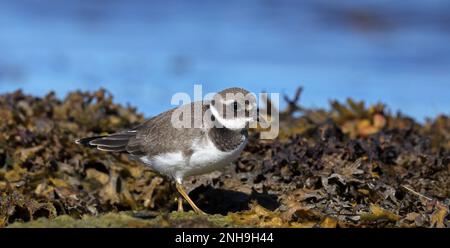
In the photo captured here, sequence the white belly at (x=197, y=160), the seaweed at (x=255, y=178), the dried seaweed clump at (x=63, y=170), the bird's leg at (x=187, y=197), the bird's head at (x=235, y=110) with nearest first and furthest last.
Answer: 1. the seaweed at (x=255, y=178)
2. the white belly at (x=197, y=160)
3. the bird's head at (x=235, y=110)
4. the bird's leg at (x=187, y=197)
5. the dried seaweed clump at (x=63, y=170)

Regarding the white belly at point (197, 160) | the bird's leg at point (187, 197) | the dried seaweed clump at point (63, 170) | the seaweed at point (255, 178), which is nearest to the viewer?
the seaweed at point (255, 178)

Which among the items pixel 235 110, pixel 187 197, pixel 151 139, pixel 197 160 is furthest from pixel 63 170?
pixel 235 110

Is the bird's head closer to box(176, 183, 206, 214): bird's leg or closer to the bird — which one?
the bird

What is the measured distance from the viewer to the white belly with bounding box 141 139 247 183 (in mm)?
6543

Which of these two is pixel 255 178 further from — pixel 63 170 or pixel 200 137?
pixel 63 170

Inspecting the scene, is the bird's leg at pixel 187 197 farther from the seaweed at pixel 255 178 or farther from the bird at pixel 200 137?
the seaweed at pixel 255 178

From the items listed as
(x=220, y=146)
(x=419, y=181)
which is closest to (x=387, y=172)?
(x=419, y=181)

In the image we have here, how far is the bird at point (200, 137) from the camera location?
6.58m

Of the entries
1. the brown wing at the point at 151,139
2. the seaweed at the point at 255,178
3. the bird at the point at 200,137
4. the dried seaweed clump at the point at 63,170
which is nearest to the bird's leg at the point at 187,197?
the bird at the point at 200,137

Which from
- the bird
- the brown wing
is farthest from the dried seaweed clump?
the bird

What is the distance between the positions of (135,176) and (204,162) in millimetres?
1575

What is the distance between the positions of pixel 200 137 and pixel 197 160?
0.63ft

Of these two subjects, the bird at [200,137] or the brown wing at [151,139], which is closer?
the bird at [200,137]

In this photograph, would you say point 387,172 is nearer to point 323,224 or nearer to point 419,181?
point 419,181
